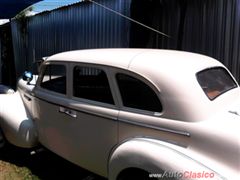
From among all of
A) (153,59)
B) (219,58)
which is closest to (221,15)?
(219,58)

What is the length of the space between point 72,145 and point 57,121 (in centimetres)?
38

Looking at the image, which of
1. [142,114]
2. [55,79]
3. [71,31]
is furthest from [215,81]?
[71,31]

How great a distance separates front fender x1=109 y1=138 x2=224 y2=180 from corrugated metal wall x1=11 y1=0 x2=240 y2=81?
9.71 ft

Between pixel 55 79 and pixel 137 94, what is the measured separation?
152cm

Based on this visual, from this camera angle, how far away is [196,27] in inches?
257

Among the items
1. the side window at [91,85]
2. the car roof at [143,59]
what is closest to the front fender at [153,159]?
the side window at [91,85]

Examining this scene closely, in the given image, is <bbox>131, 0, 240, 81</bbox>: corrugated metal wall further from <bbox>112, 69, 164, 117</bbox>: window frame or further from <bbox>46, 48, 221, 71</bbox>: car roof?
<bbox>112, 69, 164, 117</bbox>: window frame

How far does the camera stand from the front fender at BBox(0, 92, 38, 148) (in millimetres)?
5512

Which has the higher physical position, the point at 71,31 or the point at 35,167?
the point at 71,31

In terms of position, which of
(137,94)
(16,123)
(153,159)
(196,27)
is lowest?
(16,123)

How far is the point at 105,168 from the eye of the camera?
4.16 metres

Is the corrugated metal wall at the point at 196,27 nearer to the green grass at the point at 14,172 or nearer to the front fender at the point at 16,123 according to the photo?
the front fender at the point at 16,123

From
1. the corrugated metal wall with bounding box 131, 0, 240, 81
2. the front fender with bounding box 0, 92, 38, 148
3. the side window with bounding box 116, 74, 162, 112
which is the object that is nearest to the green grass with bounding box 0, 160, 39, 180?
the front fender with bounding box 0, 92, 38, 148

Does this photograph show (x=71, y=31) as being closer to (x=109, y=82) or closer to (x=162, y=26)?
(x=162, y=26)
